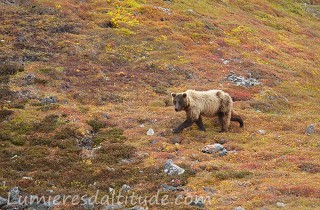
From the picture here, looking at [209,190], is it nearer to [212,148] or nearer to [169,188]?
[169,188]

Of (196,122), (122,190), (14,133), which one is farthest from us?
(196,122)

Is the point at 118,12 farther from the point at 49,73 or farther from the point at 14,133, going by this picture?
the point at 14,133

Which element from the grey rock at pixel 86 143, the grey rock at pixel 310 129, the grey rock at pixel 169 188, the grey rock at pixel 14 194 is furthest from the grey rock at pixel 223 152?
the grey rock at pixel 14 194

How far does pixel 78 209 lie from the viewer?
15.0 m

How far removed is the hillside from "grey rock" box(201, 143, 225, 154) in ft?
1.48

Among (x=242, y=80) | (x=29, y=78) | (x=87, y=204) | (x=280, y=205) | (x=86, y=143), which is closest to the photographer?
(x=280, y=205)

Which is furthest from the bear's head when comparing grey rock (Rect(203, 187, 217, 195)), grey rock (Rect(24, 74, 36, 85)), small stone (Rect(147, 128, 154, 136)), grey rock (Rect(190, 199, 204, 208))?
grey rock (Rect(24, 74, 36, 85))

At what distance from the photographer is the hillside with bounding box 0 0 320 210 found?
17.4 m

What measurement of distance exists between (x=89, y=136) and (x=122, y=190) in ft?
24.0

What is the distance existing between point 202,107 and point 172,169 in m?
6.85

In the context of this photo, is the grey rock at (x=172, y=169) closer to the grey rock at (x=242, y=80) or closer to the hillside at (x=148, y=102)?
the hillside at (x=148, y=102)

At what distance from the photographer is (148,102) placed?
1212 inches

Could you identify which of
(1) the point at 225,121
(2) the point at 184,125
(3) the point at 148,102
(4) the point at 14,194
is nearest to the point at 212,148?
(2) the point at 184,125

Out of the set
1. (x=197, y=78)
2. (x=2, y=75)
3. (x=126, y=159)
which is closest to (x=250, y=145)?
(x=126, y=159)
